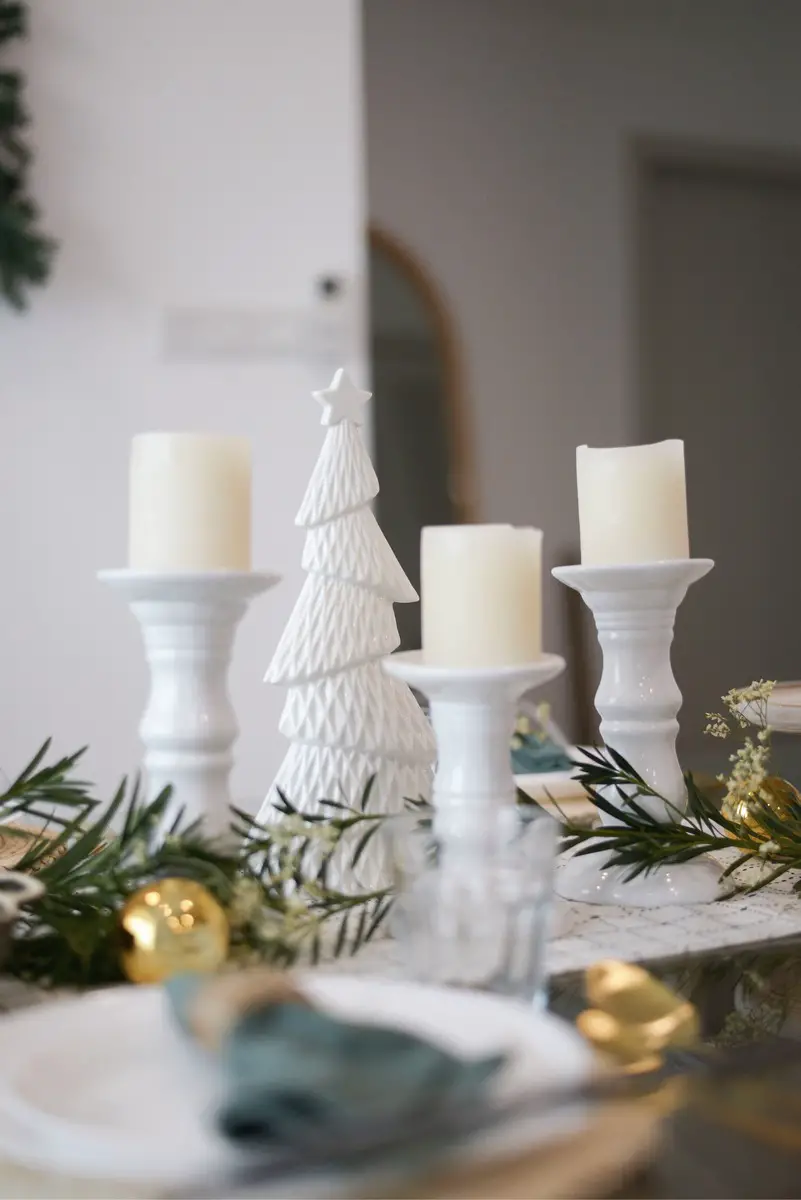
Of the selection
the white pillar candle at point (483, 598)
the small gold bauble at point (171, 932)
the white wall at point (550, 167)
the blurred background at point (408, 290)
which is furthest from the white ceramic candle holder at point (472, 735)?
the white wall at point (550, 167)

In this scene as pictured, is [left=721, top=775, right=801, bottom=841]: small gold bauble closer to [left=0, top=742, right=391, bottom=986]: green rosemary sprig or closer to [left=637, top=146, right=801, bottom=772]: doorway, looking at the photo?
[left=0, top=742, right=391, bottom=986]: green rosemary sprig

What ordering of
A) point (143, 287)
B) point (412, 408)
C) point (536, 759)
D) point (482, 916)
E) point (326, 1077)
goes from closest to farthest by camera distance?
1. point (326, 1077)
2. point (482, 916)
3. point (536, 759)
4. point (143, 287)
5. point (412, 408)

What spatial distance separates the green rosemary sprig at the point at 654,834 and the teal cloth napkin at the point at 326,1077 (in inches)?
11.8

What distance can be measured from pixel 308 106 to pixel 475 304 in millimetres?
615

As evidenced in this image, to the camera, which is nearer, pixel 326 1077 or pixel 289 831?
pixel 326 1077

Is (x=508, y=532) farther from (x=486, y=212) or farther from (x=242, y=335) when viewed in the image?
(x=486, y=212)

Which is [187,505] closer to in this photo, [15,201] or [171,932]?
[171,932]

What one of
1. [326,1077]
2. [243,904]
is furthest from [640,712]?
[326,1077]

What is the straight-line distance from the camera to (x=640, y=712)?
71cm

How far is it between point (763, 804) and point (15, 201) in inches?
79.2

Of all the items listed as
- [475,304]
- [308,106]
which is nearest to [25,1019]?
[308,106]

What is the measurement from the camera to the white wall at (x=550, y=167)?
2895mm

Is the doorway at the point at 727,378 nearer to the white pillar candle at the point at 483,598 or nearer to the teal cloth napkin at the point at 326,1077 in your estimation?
the white pillar candle at the point at 483,598

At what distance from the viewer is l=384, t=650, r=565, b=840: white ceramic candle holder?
57 centimetres
